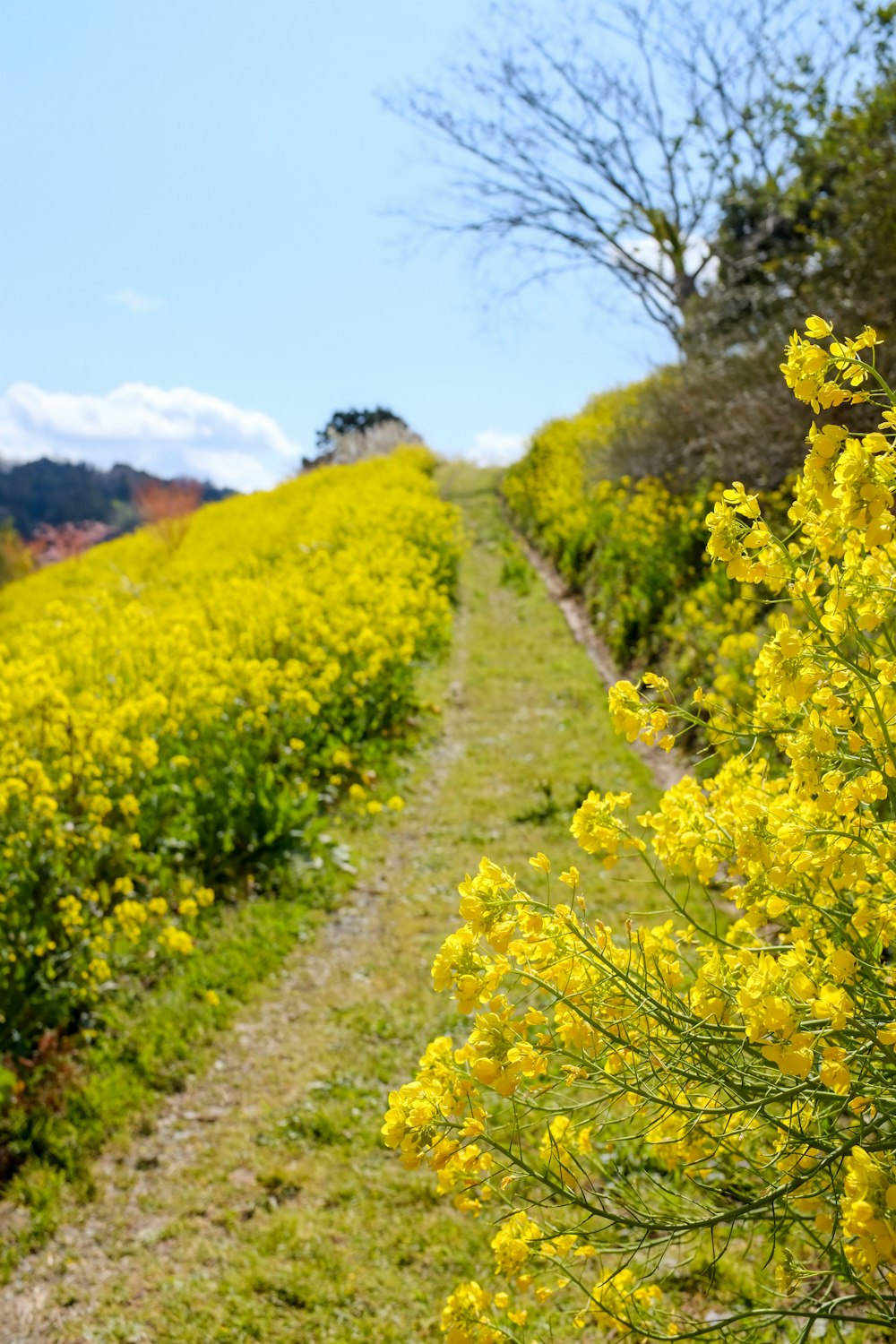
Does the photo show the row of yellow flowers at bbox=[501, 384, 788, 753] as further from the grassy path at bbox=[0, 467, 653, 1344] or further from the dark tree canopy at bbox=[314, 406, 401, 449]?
the dark tree canopy at bbox=[314, 406, 401, 449]

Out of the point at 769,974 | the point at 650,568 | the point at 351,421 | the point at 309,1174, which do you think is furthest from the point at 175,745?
the point at 351,421

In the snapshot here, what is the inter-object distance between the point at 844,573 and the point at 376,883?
15.1 feet

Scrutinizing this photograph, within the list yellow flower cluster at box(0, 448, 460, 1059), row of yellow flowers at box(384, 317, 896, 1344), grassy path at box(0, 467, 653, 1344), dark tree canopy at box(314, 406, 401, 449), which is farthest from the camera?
dark tree canopy at box(314, 406, 401, 449)

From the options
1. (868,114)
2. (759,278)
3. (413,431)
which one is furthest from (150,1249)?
(413,431)

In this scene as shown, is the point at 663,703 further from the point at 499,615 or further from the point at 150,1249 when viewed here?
the point at 499,615

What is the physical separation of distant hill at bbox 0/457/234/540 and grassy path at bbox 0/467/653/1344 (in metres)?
39.1

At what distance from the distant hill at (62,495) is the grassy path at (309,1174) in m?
39.1

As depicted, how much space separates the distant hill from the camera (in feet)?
142

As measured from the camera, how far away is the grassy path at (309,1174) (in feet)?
10.1

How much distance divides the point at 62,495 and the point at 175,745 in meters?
43.1

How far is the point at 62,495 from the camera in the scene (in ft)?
147

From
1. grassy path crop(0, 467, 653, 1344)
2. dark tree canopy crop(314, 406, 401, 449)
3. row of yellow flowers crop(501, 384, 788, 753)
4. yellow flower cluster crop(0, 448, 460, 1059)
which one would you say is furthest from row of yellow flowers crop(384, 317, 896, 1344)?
dark tree canopy crop(314, 406, 401, 449)

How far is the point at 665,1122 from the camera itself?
2.00 metres

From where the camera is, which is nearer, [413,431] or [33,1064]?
[33,1064]
